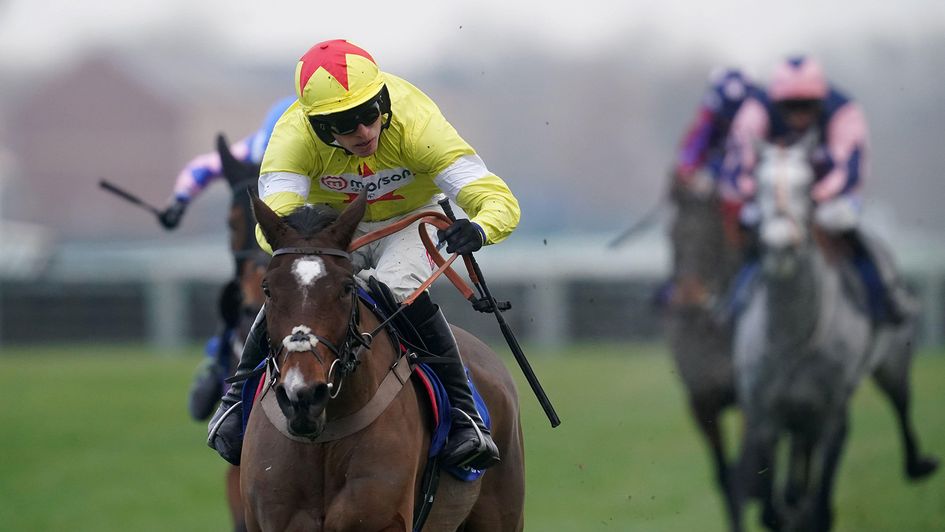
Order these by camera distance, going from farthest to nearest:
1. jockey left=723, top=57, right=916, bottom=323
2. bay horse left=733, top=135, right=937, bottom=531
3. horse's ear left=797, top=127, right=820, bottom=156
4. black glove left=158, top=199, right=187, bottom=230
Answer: horse's ear left=797, top=127, right=820, bottom=156
jockey left=723, top=57, right=916, bottom=323
bay horse left=733, top=135, right=937, bottom=531
black glove left=158, top=199, right=187, bottom=230

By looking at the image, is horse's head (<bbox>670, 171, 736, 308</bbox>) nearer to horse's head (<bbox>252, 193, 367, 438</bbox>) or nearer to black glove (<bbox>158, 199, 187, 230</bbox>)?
black glove (<bbox>158, 199, 187, 230</bbox>)


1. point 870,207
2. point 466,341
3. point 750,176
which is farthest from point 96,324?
point 466,341

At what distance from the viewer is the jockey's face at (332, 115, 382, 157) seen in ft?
15.0

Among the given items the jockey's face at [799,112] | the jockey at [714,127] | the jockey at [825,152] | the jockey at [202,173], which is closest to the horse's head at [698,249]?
the jockey at [714,127]

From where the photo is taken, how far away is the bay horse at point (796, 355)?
28.1 feet

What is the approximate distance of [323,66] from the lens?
4551 millimetres

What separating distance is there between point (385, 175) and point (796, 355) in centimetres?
451

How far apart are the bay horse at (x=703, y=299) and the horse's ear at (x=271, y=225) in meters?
5.94

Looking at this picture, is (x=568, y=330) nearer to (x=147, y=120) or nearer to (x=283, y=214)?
(x=147, y=120)

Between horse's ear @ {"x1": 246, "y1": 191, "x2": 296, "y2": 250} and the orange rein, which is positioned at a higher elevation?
horse's ear @ {"x1": 246, "y1": 191, "x2": 296, "y2": 250}

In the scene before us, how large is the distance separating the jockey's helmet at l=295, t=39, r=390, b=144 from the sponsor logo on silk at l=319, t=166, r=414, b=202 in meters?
0.27

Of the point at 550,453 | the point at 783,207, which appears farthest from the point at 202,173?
the point at 550,453

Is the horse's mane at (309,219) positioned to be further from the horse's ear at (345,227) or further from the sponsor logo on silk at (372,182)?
the sponsor logo on silk at (372,182)

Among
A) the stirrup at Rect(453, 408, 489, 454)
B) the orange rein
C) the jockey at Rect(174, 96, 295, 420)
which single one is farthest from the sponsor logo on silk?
the jockey at Rect(174, 96, 295, 420)
